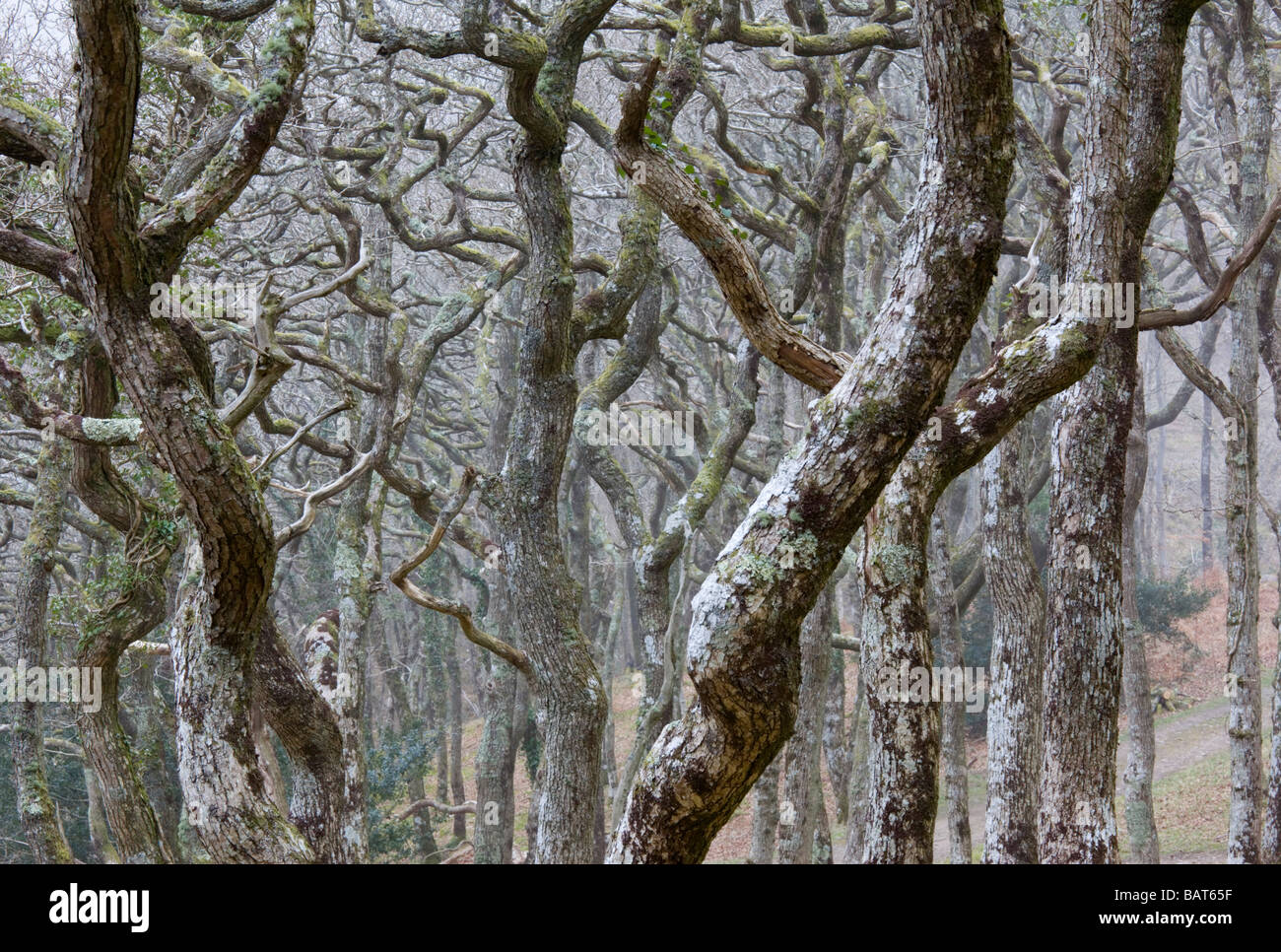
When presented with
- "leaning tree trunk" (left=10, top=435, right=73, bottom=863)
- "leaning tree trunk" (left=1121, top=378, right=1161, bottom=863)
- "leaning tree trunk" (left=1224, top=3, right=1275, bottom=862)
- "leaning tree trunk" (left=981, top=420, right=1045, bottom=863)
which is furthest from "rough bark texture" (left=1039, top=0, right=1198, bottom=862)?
"leaning tree trunk" (left=10, top=435, right=73, bottom=863)

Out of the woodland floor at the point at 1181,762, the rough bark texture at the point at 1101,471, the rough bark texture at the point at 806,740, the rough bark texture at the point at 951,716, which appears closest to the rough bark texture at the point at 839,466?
the rough bark texture at the point at 1101,471

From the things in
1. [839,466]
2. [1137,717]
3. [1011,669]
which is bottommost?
[1137,717]

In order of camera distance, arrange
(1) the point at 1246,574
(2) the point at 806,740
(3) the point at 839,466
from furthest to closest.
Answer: (2) the point at 806,740, (1) the point at 1246,574, (3) the point at 839,466

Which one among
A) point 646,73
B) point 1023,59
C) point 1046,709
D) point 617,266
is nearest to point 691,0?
point 617,266

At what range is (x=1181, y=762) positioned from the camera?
18891 millimetres

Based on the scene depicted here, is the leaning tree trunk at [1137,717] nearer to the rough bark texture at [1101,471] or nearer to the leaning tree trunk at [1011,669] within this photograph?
the leaning tree trunk at [1011,669]

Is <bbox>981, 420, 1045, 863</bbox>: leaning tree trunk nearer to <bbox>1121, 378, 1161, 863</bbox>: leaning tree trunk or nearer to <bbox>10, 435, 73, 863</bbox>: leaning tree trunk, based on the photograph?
<bbox>1121, 378, 1161, 863</bbox>: leaning tree trunk

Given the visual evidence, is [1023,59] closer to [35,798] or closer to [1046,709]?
[1046,709]

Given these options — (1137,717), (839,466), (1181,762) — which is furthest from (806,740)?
(1181,762)

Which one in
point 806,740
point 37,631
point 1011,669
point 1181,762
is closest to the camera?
point 1011,669

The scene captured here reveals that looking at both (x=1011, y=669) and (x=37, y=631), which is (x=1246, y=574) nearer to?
(x=1011, y=669)

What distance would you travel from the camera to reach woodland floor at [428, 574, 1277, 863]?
16109mm

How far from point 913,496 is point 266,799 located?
3585 mm

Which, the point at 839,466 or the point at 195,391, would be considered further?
the point at 195,391
